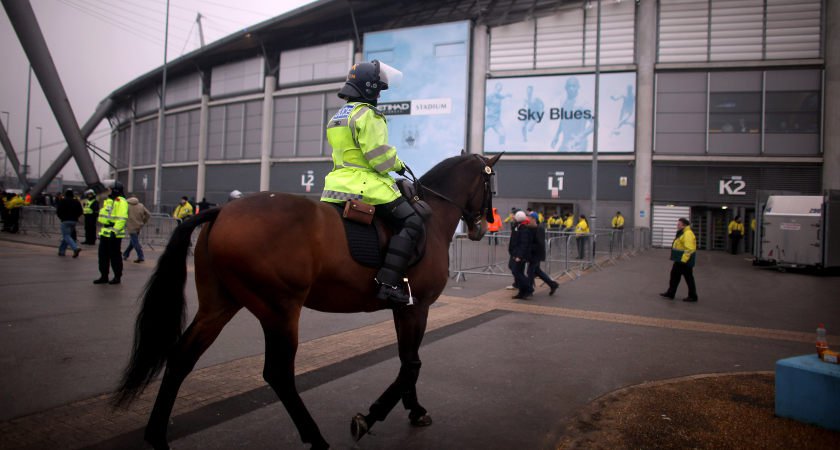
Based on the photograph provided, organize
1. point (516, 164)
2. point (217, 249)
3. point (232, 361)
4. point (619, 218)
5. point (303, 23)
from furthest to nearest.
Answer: point (303, 23) < point (516, 164) < point (619, 218) < point (232, 361) < point (217, 249)

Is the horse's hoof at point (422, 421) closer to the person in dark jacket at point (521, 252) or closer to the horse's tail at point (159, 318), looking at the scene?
the horse's tail at point (159, 318)

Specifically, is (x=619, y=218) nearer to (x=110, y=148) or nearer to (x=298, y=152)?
(x=298, y=152)

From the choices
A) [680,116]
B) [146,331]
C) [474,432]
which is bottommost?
[474,432]

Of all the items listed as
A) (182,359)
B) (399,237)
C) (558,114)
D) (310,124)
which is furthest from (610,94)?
(182,359)

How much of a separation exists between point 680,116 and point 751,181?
518cm

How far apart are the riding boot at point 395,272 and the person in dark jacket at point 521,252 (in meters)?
7.63

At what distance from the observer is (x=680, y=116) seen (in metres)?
28.4

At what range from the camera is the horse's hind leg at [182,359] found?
3291 mm

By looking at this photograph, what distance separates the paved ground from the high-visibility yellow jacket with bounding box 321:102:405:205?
5.94 ft

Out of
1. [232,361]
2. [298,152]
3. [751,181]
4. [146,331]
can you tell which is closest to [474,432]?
[146,331]

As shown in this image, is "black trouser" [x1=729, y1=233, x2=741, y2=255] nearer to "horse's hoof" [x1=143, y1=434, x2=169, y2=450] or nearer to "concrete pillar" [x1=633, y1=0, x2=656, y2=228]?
"concrete pillar" [x1=633, y1=0, x2=656, y2=228]

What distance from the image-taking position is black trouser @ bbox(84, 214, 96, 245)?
60.5 feet

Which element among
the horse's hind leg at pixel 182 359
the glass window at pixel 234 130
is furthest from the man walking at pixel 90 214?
the glass window at pixel 234 130

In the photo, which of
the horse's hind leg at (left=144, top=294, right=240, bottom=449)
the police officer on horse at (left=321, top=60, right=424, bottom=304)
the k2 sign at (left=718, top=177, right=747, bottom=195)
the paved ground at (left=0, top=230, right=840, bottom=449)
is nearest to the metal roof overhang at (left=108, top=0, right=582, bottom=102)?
the k2 sign at (left=718, top=177, right=747, bottom=195)
